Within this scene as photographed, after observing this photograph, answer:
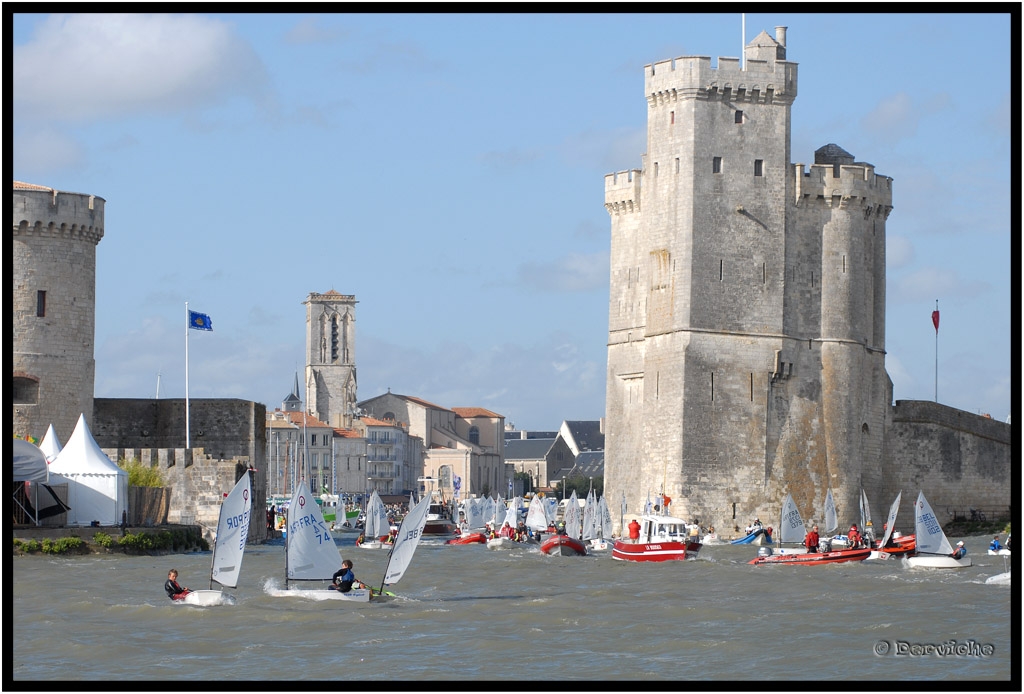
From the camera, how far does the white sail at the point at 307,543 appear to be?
3456cm

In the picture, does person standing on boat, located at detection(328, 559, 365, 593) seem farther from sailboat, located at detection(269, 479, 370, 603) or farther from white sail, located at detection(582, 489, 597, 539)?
white sail, located at detection(582, 489, 597, 539)

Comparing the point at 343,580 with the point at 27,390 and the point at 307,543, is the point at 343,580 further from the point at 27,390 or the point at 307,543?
the point at 27,390

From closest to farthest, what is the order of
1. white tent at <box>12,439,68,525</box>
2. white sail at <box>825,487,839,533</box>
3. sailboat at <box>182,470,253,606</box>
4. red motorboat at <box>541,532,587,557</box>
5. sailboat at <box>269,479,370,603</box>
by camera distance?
sailboat at <box>182,470,253,606</box> → sailboat at <box>269,479,370,603</box> → white tent at <box>12,439,68,525</box> → red motorboat at <box>541,532,587,557</box> → white sail at <box>825,487,839,533</box>

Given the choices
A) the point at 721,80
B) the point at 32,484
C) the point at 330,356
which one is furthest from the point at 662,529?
the point at 330,356

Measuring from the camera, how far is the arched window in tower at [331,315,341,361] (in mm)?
162087

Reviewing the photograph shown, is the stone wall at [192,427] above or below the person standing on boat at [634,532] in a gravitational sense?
above

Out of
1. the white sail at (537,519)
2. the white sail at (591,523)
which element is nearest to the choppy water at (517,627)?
the white sail at (591,523)

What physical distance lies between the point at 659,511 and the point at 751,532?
326cm

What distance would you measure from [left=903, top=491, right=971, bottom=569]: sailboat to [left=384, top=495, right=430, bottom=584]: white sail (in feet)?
56.1

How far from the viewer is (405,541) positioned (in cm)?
3506

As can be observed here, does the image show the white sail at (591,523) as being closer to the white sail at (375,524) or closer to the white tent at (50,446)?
the white sail at (375,524)

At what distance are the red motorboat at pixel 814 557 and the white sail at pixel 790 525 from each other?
29.4ft

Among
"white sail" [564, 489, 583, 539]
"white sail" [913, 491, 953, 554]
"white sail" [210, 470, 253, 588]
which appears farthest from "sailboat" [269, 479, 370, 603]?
"white sail" [564, 489, 583, 539]

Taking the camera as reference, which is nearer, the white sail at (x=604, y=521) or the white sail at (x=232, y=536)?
the white sail at (x=232, y=536)
